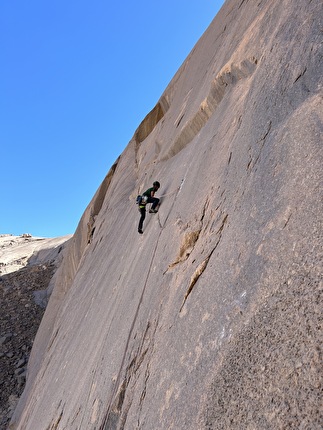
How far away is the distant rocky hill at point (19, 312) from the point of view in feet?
45.9

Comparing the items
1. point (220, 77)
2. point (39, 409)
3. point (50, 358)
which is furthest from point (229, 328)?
point (50, 358)

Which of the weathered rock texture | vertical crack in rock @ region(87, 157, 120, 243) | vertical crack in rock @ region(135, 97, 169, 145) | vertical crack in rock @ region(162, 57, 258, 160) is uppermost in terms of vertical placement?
vertical crack in rock @ region(135, 97, 169, 145)

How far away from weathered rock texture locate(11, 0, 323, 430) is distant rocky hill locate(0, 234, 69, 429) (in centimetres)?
584

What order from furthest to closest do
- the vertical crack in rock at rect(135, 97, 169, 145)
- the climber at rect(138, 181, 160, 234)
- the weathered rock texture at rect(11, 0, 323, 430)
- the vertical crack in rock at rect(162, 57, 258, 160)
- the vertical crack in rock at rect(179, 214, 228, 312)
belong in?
the vertical crack in rock at rect(135, 97, 169, 145)
the climber at rect(138, 181, 160, 234)
the vertical crack in rock at rect(162, 57, 258, 160)
the vertical crack in rock at rect(179, 214, 228, 312)
the weathered rock texture at rect(11, 0, 323, 430)

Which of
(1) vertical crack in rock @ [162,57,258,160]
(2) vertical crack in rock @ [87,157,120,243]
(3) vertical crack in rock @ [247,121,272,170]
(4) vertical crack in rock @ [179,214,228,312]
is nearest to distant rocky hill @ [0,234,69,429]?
(2) vertical crack in rock @ [87,157,120,243]

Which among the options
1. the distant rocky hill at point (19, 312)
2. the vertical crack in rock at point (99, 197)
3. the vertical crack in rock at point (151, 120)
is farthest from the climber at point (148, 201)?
the distant rocky hill at point (19, 312)

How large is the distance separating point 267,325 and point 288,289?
1.04 ft

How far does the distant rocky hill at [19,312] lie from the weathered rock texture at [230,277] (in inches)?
230

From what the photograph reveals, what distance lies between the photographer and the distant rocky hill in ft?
45.9

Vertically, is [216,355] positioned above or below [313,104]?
below

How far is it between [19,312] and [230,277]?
17.3m

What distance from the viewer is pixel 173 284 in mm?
4820

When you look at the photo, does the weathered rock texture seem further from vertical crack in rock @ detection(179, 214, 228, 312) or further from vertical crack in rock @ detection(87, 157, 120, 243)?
vertical crack in rock @ detection(87, 157, 120, 243)

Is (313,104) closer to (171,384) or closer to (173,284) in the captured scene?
(173,284)
